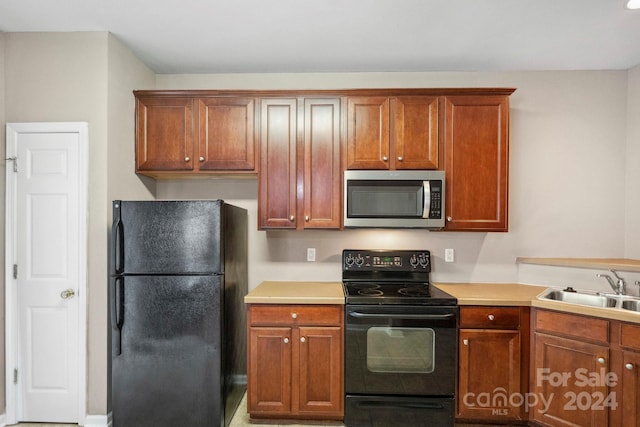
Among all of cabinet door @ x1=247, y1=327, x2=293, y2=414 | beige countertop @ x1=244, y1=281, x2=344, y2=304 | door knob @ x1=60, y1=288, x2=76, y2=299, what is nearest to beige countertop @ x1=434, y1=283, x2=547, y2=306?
beige countertop @ x1=244, y1=281, x2=344, y2=304

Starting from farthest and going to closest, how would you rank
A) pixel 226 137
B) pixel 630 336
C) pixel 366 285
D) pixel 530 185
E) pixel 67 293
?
pixel 530 185 < pixel 366 285 < pixel 226 137 < pixel 67 293 < pixel 630 336

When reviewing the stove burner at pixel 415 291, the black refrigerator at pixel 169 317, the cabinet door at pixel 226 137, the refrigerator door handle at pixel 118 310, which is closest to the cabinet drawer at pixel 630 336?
the stove burner at pixel 415 291

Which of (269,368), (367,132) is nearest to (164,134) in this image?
(367,132)

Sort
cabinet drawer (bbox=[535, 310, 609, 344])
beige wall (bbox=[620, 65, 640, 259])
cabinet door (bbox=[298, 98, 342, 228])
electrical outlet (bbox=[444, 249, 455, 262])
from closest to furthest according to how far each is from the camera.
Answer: cabinet drawer (bbox=[535, 310, 609, 344]), cabinet door (bbox=[298, 98, 342, 228]), beige wall (bbox=[620, 65, 640, 259]), electrical outlet (bbox=[444, 249, 455, 262])

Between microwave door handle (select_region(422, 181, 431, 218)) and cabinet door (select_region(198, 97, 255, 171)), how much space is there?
4.32 ft

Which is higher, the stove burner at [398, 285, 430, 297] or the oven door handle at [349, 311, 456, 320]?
the stove burner at [398, 285, 430, 297]

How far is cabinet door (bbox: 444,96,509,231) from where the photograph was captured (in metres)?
2.50

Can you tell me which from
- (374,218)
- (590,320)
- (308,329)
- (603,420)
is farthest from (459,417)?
Answer: (374,218)

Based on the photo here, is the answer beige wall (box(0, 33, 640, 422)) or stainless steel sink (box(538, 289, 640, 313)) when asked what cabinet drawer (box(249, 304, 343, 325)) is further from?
stainless steel sink (box(538, 289, 640, 313))

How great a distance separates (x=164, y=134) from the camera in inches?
102

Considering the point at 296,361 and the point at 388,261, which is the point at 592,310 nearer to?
the point at 388,261

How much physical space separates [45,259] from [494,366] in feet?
10.3

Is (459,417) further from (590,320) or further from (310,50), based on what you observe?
(310,50)

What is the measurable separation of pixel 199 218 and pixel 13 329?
1.51 m
